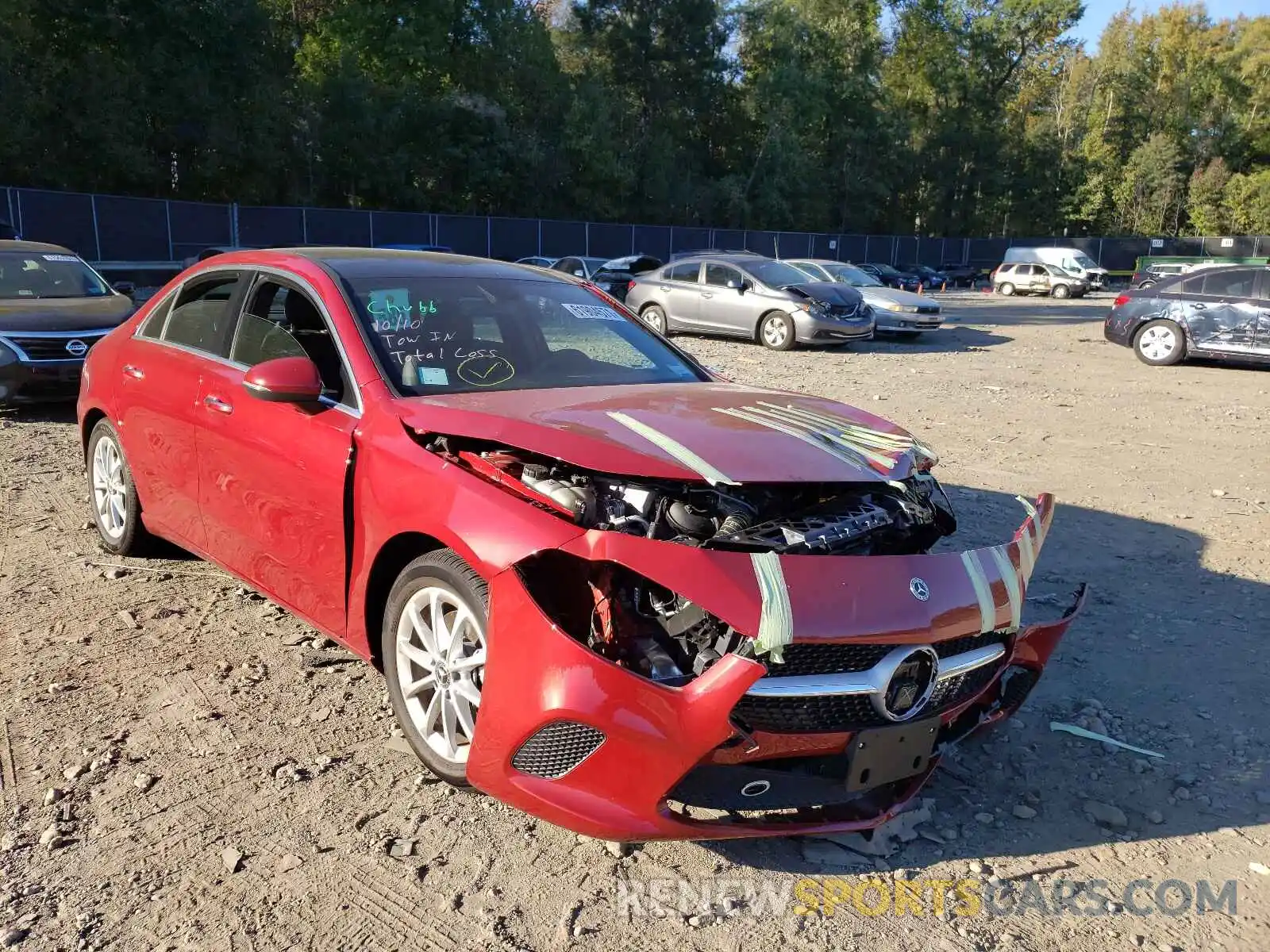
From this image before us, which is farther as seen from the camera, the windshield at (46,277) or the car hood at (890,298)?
the car hood at (890,298)

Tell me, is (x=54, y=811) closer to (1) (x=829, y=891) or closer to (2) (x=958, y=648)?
(1) (x=829, y=891)

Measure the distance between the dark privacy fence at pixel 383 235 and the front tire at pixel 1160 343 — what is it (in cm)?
1373

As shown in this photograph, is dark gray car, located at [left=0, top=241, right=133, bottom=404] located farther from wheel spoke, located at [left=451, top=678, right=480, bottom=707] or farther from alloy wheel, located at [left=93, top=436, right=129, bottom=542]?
wheel spoke, located at [left=451, top=678, right=480, bottom=707]

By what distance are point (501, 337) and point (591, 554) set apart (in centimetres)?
174

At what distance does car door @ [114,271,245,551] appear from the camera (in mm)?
4359

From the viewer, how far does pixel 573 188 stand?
149ft

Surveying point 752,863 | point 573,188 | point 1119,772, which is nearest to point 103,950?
point 752,863

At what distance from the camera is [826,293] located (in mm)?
16531

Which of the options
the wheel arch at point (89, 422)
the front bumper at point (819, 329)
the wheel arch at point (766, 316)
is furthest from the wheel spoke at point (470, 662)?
the wheel arch at point (766, 316)

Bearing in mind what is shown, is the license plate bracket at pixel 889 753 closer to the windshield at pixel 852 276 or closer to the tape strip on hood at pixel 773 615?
the tape strip on hood at pixel 773 615

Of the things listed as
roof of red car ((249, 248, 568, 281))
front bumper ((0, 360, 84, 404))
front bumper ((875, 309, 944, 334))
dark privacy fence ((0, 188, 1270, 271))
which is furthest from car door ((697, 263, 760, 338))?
roof of red car ((249, 248, 568, 281))

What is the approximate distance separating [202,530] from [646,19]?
5329 cm

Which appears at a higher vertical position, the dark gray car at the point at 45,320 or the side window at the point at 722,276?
the side window at the point at 722,276

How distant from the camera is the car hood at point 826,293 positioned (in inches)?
643
